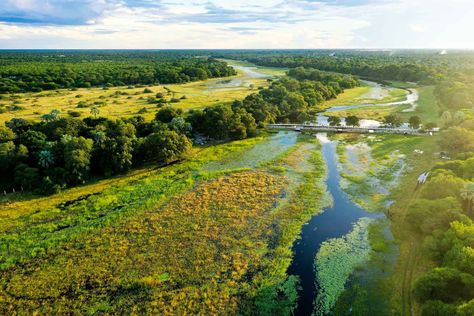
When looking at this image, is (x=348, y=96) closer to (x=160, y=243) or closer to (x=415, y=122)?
(x=415, y=122)

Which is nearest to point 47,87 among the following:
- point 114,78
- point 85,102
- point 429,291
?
point 114,78

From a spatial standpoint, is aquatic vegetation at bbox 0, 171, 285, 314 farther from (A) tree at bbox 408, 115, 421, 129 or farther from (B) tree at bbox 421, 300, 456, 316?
(A) tree at bbox 408, 115, 421, 129

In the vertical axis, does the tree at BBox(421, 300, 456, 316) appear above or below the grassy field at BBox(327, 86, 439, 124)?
below

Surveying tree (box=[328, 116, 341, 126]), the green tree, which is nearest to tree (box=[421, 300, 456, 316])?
the green tree

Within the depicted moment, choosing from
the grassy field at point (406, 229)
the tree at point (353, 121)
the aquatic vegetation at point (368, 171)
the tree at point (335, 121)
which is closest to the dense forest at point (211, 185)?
the grassy field at point (406, 229)

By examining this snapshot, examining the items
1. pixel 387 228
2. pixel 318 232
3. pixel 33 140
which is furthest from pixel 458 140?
pixel 33 140

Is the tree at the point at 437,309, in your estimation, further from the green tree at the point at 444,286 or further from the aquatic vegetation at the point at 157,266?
the aquatic vegetation at the point at 157,266

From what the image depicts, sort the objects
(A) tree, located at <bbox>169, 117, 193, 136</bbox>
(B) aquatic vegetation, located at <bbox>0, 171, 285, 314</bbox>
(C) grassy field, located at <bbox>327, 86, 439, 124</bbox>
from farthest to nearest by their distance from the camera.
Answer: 1. (C) grassy field, located at <bbox>327, 86, 439, 124</bbox>
2. (A) tree, located at <bbox>169, 117, 193, 136</bbox>
3. (B) aquatic vegetation, located at <bbox>0, 171, 285, 314</bbox>
